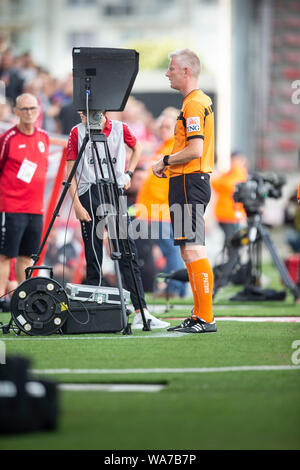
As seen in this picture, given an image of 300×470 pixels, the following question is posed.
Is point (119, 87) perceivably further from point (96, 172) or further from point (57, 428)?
point (57, 428)

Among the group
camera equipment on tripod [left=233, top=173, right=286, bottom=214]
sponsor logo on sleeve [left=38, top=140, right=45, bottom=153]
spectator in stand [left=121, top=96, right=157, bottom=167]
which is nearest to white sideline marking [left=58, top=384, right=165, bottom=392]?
sponsor logo on sleeve [left=38, top=140, right=45, bottom=153]

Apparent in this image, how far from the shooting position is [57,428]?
160 inches

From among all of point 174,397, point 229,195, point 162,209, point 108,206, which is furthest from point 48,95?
point 174,397

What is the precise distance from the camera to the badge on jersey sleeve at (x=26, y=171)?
902 centimetres

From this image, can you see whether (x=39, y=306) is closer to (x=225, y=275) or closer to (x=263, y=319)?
(x=263, y=319)

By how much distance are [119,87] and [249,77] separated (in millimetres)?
22969

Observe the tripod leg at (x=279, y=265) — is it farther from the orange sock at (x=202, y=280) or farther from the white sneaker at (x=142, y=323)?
the orange sock at (x=202, y=280)

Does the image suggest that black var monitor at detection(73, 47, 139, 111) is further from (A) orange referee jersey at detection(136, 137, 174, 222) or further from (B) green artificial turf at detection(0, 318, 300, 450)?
(A) orange referee jersey at detection(136, 137, 174, 222)

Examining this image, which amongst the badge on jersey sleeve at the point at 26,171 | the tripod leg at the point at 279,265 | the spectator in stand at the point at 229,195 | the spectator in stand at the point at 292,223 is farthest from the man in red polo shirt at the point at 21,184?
the spectator in stand at the point at 292,223

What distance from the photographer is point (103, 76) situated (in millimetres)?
7055

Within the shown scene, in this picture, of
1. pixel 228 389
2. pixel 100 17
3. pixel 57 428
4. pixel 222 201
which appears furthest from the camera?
pixel 100 17

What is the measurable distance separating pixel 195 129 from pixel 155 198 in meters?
3.96

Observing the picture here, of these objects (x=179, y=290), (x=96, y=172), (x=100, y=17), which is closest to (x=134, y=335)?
(x=96, y=172)

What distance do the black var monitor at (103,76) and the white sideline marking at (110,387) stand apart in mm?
2601
